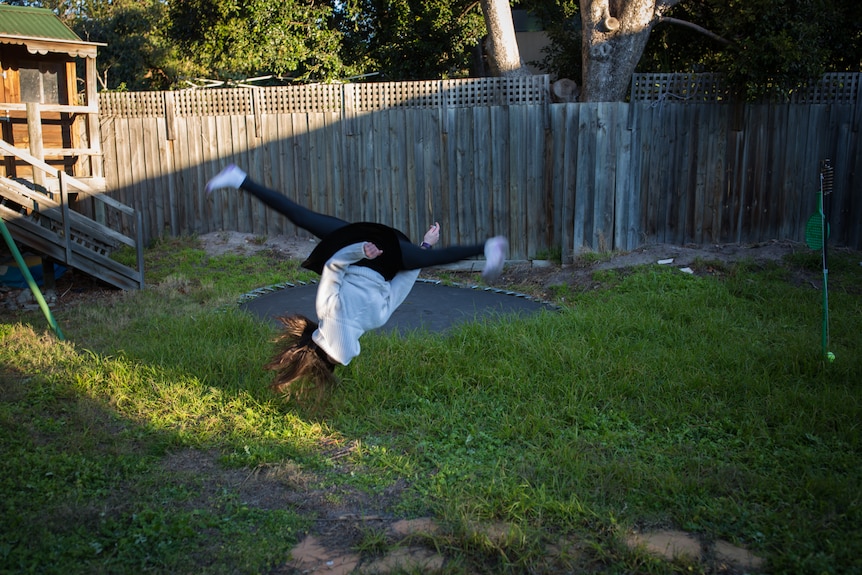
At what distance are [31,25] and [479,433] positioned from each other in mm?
8762

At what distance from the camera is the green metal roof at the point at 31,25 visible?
30.5 feet

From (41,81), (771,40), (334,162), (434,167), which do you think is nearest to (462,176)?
(434,167)

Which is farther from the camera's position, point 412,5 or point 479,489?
point 412,5

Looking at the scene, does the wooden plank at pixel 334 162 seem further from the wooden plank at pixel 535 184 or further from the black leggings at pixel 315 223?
the black leggings at pixel 315 223

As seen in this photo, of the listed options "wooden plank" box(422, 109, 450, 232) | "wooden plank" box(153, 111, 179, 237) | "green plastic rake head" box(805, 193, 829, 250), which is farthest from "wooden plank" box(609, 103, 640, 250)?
"wooden plank" box(153, 111, 179, 237)

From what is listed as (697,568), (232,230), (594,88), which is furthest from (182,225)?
(697,568)

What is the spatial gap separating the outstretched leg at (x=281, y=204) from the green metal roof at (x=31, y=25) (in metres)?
7.04

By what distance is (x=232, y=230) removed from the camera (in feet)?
33.2

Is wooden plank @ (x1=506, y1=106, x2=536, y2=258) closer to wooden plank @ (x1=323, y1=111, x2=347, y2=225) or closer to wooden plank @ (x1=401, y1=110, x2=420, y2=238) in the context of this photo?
wooden plank @ (x1=401, y1=110, x2=420, y2=238)

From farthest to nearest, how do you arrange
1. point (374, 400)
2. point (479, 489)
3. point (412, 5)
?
point (412, 5) < point (374, 400) < point (479, 489)

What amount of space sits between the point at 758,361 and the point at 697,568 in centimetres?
255

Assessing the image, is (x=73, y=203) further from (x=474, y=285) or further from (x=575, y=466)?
(x=575, y=466)

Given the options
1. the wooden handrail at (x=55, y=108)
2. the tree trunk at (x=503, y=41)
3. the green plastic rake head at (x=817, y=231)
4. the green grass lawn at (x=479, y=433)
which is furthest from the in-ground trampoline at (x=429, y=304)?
the wooden handrail at (x=55, y=108)

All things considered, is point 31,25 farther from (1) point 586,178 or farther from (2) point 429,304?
(1) point 586,178
